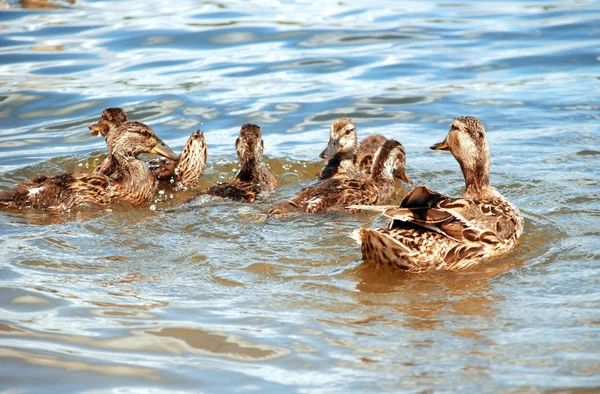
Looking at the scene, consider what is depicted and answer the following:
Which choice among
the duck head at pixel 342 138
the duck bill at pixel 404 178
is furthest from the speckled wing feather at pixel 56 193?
the duck bill at pixel 404 178

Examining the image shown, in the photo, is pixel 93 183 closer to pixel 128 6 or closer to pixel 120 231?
pixel 120 231

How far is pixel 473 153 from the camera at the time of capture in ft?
24.8

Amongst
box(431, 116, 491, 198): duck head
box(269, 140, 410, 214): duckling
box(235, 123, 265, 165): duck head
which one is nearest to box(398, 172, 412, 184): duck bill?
box(269, 140, 410, 214): duckling

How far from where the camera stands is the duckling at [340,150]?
9.39m

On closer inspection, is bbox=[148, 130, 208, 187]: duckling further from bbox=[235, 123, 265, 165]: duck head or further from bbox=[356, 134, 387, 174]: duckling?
bbox=[356, 134, 387, 174]: duckling

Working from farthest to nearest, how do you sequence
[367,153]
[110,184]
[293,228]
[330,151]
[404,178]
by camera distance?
1. [367,153]
2. [404,178]
3. [330,151]
4. [110,184]
5. [293,228]

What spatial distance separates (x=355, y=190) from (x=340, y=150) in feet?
3.42

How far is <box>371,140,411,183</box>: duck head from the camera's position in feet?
30.0

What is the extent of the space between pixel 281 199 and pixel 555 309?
3861 millimetres

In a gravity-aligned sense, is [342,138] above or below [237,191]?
above

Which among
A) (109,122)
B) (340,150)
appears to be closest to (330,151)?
(340,150)

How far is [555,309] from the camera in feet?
18.2

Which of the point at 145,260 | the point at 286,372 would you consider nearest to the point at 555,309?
the point at 286,372

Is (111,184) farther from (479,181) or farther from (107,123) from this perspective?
(479,181)
